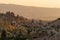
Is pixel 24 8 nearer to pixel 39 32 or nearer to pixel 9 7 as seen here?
pixel 9 7

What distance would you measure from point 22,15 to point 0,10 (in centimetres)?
338

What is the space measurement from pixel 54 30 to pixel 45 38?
232 centimetres

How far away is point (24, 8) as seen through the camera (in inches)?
2162

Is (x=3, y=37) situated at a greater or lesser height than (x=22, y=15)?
greater

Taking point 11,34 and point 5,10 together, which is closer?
point 11,34

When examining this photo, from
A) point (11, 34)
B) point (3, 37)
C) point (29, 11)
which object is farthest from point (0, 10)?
point (3, 37)

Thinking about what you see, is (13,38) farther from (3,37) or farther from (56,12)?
(56,12)

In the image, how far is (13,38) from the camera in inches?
1094

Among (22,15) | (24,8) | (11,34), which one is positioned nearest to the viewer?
(11,34)

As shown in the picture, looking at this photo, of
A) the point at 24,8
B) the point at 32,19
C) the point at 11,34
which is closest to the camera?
the point at 11,34

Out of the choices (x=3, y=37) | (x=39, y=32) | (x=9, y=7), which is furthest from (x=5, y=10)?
(x=3, y=37)

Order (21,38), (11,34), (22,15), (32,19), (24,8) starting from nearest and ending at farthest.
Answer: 1. (21,38)
2. (11,34)
3. (32,19)
4. (22,15)
5. (24,8)

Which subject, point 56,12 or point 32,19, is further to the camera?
point 56,12

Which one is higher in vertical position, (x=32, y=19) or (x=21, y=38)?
(x=21, y=38)
